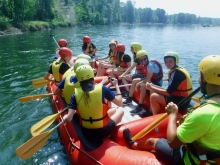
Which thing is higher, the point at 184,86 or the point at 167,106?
the point at 167,106

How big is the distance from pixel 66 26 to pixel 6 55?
1360 inches

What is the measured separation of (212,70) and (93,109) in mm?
1873

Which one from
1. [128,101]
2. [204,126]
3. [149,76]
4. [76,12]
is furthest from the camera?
[76,12]

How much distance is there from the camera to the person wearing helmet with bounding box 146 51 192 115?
13.7 feet

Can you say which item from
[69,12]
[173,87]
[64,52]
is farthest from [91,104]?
[69,12]

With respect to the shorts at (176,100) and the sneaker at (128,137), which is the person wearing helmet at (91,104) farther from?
the shorts at (176,100)

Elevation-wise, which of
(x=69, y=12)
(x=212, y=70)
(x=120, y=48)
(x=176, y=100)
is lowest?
(x=176, y=100)

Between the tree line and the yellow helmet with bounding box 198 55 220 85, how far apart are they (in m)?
37.2

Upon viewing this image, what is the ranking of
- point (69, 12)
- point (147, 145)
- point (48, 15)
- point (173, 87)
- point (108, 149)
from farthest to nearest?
point (69, 12) → point (48, 15) → point (173, 87) → point (108, 149) → point (147, 145)

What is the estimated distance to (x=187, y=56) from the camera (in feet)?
51.9

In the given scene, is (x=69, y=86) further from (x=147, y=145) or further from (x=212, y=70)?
(x=212, y=70)

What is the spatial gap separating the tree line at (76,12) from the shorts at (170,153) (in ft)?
120

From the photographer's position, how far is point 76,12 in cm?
6138

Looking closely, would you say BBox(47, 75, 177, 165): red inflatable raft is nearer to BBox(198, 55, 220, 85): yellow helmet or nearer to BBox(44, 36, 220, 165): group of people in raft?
BBox(44, 36, 220, 165): group of people in raft
